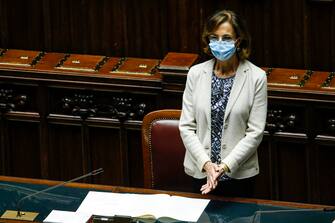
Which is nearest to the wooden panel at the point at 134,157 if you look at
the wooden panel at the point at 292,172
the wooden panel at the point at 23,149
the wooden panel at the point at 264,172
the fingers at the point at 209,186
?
the wooden panel at the point at 23,149

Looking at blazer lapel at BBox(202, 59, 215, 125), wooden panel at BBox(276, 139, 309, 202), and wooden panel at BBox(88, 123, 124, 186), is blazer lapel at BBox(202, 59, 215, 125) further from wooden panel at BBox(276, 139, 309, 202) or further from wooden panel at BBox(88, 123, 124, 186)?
wooden panel at BBox(88, 123, 124, 186)

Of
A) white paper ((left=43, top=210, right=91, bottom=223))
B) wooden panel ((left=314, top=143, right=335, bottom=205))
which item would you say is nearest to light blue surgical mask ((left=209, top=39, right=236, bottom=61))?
white paper ((left=43, top=210, right=91, bottom=223))

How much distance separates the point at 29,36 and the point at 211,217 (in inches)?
122

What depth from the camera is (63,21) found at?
864cm

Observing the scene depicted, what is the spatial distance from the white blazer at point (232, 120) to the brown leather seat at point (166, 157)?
0.60 feet

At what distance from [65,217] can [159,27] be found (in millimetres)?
2496

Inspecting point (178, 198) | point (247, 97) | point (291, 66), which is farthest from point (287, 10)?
point (178, 198)

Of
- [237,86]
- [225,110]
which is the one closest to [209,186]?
[225,110]

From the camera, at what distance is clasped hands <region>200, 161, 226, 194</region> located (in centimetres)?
634

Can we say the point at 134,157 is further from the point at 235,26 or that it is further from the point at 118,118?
the point at 235,26

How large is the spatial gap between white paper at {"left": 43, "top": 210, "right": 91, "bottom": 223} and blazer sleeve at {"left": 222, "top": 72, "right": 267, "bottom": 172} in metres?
0.85

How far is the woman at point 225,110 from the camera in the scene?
6.54 m

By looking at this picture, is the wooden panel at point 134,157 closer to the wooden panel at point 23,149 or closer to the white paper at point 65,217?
the wooden panel at point 23,149

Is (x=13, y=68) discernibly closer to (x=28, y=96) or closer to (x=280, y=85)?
(x=28, y=96)
